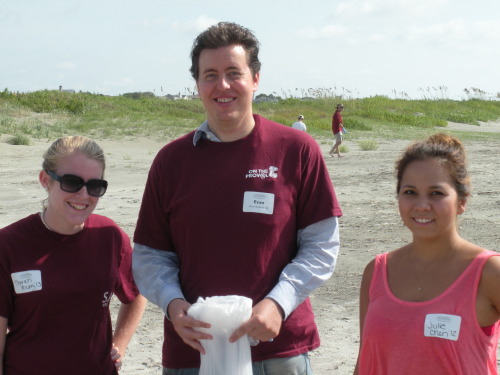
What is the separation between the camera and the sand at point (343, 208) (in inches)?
258

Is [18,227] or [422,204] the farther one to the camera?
[18,227]

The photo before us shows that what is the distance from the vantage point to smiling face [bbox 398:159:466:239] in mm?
3053

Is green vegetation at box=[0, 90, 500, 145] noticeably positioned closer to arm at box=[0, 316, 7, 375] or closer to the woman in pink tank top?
arm at box=[0, 316, 7, 375]

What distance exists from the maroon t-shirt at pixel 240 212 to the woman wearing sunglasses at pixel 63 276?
28 centimetres

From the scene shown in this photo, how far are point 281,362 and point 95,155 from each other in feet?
4.24

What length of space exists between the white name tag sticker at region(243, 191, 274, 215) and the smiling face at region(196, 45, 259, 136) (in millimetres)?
306

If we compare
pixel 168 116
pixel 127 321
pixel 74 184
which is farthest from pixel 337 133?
pixel 74 184

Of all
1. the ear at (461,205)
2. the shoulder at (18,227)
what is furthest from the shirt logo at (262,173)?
the shoulder at (18,227)

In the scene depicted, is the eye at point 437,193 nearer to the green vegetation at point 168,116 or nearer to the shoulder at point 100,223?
the shoulder at point 100,223

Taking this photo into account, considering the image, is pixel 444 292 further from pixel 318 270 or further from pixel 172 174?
pixel 172 174

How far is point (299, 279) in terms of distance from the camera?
3191 millimetres

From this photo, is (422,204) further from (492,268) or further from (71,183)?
(71,183)

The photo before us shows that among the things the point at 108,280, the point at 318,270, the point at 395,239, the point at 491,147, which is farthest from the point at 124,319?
the point at 491,147

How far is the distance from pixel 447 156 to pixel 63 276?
5.75 feet
